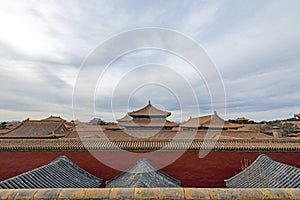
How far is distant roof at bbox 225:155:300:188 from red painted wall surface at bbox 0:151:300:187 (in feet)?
5.47

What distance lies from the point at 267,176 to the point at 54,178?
17.7ft

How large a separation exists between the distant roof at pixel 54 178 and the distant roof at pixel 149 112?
9213 millimetres

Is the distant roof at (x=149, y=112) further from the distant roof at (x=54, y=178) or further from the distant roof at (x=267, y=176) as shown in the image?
the distant roof at (x=54, y=178)

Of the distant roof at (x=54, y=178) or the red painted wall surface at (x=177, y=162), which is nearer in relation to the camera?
the distant roof at (x=54, y=178)

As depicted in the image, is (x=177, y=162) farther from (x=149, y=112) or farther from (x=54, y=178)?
(x=149, y=112)

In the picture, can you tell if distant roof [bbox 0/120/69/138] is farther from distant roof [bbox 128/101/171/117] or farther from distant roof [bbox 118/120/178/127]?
distant roof [bbox 128/101/171/117]

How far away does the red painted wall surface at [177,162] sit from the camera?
322 inches

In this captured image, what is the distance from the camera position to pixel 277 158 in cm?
822

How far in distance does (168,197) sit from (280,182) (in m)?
3.99

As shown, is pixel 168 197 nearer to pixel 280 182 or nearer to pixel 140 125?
pixel 280 182

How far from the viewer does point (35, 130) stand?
1628cm

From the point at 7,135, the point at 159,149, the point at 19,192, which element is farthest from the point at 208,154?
the point at 7,135

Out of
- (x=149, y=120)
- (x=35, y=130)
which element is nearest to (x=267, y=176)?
(x=149, y=120)

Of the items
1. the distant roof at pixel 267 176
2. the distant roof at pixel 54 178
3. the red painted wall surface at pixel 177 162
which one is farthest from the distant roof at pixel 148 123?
the distant roof at pixel 54 178
